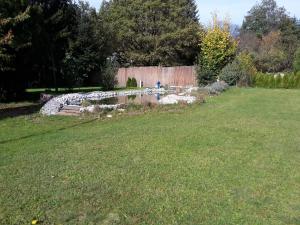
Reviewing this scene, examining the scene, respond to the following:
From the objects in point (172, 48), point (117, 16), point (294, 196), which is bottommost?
point (294, 196)

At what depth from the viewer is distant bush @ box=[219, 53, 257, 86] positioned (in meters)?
29.7

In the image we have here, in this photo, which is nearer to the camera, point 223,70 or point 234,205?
point 234,205

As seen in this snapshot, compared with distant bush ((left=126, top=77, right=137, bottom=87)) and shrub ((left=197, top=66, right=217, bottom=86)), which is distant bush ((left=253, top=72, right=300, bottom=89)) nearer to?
shrub ((left=197, top=66, right=217, bottom=86))

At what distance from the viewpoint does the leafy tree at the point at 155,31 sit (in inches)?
1641

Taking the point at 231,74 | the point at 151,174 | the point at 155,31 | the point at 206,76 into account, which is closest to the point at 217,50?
the point at 206,76

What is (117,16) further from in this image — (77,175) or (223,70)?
(77,175)

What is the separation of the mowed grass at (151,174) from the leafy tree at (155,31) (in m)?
30.8

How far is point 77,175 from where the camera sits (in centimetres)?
649

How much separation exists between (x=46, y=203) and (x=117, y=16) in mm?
40168

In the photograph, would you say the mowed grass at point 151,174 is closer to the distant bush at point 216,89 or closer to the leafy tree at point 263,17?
the distant bush at point 216,89

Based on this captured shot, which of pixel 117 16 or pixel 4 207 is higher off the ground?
pixel 117 16

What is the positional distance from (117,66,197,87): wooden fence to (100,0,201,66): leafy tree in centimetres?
530

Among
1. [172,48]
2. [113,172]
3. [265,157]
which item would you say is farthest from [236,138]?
[172,48]

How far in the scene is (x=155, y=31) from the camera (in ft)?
142
